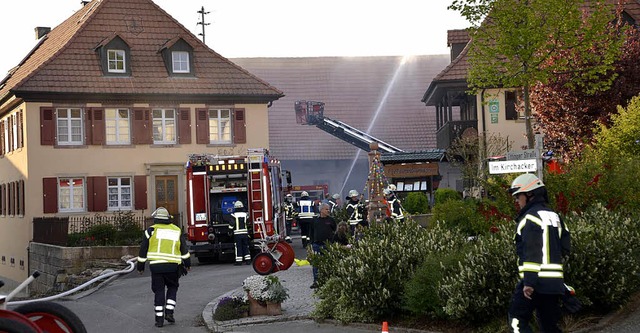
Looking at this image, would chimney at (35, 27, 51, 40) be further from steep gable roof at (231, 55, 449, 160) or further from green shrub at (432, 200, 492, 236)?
green shrub at (432, 200, 492, 236)

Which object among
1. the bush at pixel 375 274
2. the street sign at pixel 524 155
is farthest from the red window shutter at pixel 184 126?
the bush at pixel 375 274

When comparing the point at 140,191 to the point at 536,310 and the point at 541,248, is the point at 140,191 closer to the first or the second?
the point at 536,310

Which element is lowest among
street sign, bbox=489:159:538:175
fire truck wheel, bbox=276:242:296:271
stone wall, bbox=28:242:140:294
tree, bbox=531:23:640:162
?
stone wall, bbox=28:242:140:294

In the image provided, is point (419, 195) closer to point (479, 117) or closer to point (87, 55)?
point (479, 117)

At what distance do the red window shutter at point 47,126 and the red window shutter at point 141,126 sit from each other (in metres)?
2.99

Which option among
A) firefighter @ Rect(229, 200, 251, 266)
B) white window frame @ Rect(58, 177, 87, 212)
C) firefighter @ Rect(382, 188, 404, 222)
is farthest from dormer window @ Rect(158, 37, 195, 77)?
firefighter @ Rect(382, 188, 404, 222)

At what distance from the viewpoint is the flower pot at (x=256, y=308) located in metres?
15.8

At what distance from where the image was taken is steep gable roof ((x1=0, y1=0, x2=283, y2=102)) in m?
40.0

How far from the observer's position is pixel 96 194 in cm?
4009

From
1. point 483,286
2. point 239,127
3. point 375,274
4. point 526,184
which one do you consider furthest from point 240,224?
point 526,184

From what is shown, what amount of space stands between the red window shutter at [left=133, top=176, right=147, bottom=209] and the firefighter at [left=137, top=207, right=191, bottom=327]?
25028mm

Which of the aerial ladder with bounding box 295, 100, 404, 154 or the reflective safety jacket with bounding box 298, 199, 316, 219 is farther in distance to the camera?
the aerial ladder with bounding box 295, 100, 404, 154

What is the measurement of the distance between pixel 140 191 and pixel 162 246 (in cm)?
2541

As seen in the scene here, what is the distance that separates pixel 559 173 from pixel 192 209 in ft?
46.5
